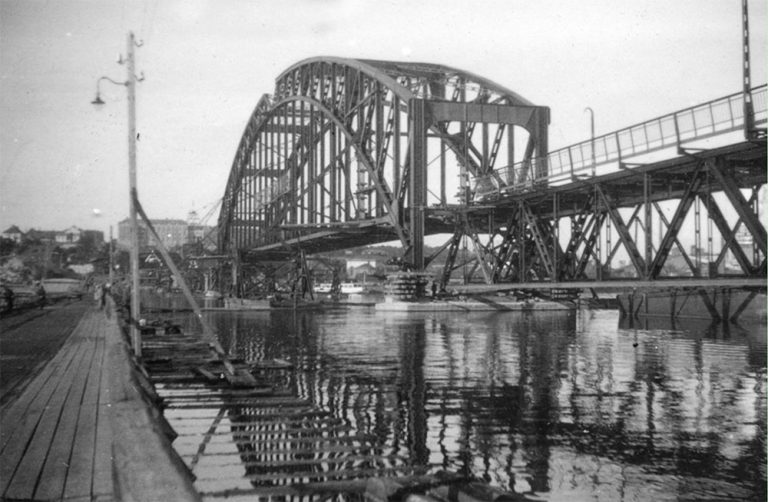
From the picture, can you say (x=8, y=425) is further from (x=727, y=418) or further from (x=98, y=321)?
(x=98, y=321)

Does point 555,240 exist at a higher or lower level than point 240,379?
higher

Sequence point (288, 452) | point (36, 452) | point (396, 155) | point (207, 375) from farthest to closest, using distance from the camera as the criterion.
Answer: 1. point (396, 155)
2. point (207, 375)
3. point (288, 452)
4. point (36, 452)

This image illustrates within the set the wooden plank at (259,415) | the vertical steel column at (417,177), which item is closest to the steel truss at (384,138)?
the vertical steel column at (417,177)

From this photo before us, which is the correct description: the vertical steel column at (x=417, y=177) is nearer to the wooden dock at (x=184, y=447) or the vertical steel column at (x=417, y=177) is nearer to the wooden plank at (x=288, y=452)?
the wooden dock at (x=184, y=447)

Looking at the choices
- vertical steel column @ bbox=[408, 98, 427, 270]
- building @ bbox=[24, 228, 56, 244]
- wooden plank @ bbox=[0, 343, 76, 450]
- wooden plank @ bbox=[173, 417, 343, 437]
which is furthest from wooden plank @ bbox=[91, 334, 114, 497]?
building @ bbox=[24, 228, 56, 244]

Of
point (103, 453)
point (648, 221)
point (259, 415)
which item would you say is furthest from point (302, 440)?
point (648, 221)

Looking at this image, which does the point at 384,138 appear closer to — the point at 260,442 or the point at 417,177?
the point at 417,177
